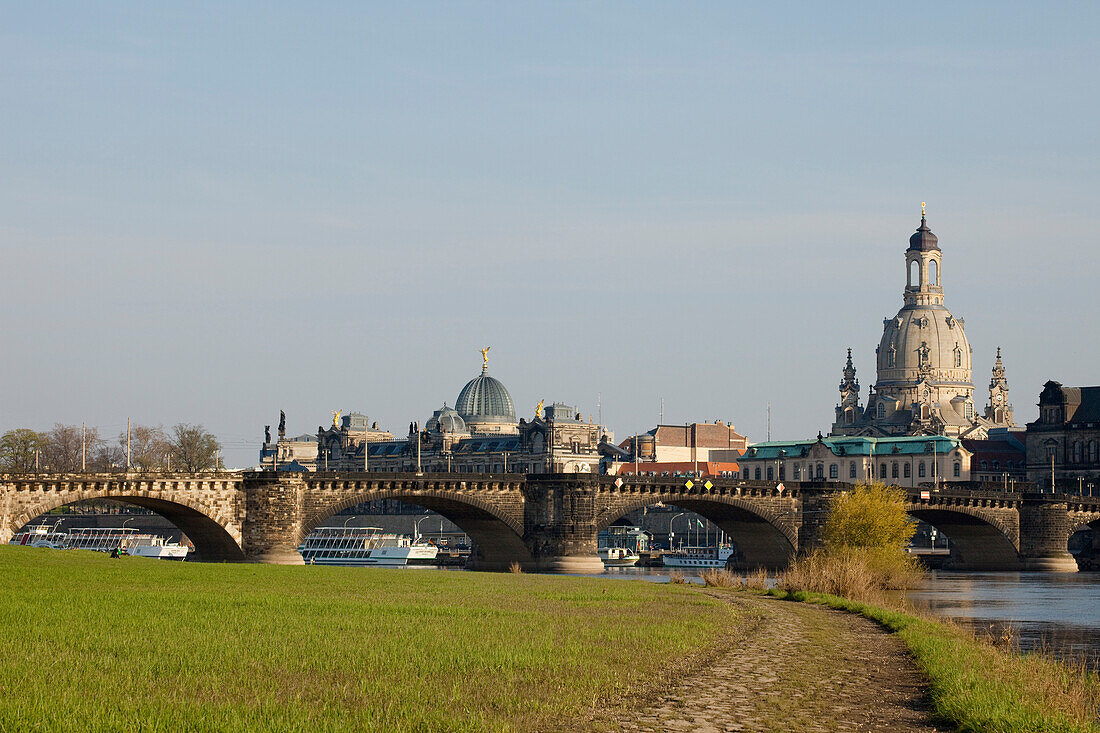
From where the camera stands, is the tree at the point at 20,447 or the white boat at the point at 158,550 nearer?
the white boat at the point at 158,550

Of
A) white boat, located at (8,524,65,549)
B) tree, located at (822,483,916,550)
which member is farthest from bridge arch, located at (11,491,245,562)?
white boat, located at (8,524,65,549)

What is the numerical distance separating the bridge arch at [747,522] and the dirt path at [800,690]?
7698 cm

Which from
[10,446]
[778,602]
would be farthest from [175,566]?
[10,446]

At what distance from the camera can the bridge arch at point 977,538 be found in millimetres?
135000

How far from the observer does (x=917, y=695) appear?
26.0 meters

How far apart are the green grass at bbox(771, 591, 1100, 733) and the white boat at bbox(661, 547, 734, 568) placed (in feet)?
381

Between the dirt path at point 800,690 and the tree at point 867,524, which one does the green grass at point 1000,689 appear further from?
the tree at point 867,524

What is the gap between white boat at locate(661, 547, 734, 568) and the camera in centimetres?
15550

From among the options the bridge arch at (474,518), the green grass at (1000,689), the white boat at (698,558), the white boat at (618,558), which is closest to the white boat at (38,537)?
the white boat at (618,558)

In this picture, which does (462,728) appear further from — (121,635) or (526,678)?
(121,635)

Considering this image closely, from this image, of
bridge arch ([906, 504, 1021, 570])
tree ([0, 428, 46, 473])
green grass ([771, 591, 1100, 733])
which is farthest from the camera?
tree ([0, 428, 46, 473])

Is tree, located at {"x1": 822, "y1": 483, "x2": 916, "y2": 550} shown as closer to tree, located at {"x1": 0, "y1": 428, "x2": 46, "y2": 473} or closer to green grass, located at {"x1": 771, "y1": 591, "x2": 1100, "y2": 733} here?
green grass, located at {"x1": 771, "y1": 591, "x2": 1100, "y2": 733}

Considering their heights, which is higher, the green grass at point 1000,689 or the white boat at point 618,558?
the green grass at point 1000,689

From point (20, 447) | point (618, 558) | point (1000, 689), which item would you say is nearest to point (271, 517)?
point (618, 558)
